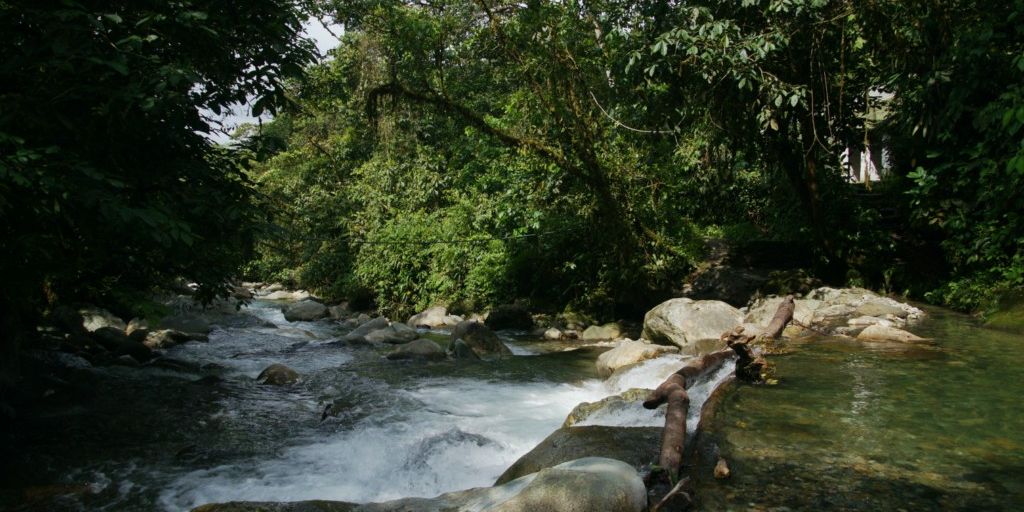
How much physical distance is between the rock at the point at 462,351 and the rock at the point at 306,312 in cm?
780

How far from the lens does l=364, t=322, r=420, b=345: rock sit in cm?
1173

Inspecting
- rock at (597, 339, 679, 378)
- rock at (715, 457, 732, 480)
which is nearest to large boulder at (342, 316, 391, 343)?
rock at (597, 339, 679, 378)

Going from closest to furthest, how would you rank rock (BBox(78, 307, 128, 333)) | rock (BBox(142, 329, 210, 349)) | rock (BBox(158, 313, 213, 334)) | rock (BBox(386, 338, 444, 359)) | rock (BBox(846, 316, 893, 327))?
1. rock (BBox(846, 316, 893, 327))
2. rock (BBox(386, 338, 444, 359))
3. rock (BBox(78, 307, 128, 333))
4. rock (BBox(142, 329, 210, 349))
5. rock (BBox(158, 313, 213, 334))

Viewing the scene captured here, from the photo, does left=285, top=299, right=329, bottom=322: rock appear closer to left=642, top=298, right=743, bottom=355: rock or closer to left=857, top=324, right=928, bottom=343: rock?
left=642, top=298, right=743, bottom=355: rock

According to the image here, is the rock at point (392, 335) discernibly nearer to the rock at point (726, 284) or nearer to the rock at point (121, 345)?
the rock at point (121, 345)

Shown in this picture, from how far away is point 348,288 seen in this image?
735 inches

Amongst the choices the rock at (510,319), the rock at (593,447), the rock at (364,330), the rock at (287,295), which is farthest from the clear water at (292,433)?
the rock at (287,295)

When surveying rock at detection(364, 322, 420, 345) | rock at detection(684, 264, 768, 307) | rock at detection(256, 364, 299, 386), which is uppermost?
rock at detection(684, 264, 768, 307)

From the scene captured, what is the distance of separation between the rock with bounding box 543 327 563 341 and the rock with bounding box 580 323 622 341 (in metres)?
0.41

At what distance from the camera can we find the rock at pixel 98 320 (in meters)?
10.4

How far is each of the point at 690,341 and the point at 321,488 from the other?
18.5 feet

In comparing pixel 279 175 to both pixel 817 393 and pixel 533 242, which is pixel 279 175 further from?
pixel 817 393

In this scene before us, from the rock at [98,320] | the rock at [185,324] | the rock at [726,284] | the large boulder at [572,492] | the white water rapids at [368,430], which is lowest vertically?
the white water rapids at [368,430]

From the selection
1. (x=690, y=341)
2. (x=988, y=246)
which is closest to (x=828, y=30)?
(x=988, y=246)
